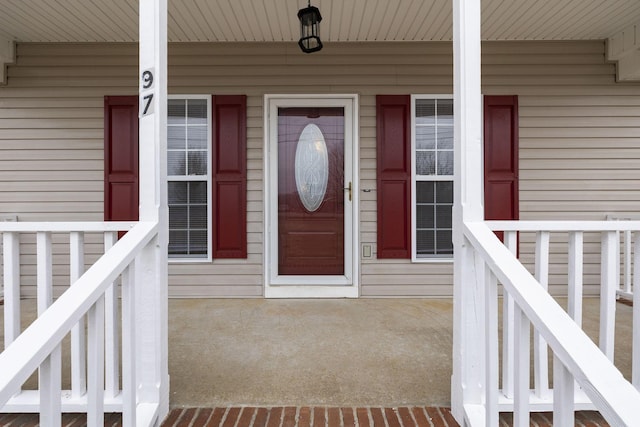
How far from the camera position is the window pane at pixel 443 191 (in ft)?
12.9

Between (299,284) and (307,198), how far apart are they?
84cm

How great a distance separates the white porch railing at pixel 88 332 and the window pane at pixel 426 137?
2844mm

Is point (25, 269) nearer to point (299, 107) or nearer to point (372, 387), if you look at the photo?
point (299, 107)

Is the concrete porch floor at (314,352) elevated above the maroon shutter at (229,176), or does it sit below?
below

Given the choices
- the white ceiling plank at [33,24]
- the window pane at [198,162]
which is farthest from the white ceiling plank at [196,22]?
the white ceiling plank at [33,24]

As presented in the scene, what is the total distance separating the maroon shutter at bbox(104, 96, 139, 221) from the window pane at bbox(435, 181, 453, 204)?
2.95 meters

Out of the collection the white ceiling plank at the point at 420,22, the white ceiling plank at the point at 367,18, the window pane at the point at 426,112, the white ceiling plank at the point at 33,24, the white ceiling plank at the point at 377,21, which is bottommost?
the window pane at the point at 426,112

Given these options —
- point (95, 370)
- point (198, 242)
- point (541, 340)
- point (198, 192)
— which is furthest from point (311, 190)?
point (95, 370)

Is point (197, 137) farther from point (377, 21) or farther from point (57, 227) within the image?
point (57, 227)

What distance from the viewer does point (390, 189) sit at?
3.90 metres

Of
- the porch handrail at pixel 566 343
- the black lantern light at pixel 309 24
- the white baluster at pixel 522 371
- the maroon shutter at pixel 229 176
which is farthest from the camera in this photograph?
the maroon shutter at pixel 229 176

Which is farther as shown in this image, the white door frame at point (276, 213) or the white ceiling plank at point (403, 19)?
the white door frame at point (276, 213)

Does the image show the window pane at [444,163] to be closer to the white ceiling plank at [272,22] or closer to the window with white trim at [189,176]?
the white ceiling plank at [272,22]

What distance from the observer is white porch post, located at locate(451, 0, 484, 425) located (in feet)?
5.80
